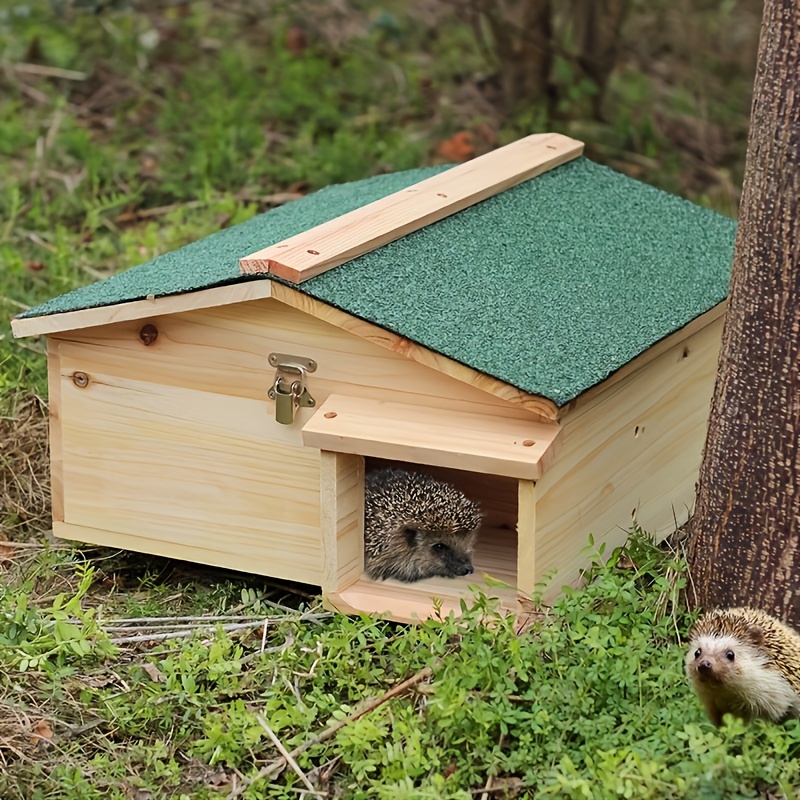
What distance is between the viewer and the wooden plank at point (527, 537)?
15.7 feet

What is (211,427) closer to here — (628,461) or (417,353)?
(417,353)

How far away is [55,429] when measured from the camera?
18.9 feet

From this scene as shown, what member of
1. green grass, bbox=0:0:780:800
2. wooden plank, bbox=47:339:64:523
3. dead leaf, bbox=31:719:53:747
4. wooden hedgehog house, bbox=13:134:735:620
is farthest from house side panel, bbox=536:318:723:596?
wooden plank, bbox=47:339:64:523

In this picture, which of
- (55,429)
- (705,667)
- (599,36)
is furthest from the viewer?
(599,36)

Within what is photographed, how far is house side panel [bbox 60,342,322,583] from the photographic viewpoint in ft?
17.7

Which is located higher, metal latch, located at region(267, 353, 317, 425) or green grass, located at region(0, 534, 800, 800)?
metal latch, located at region(267, 353, 317, 425)

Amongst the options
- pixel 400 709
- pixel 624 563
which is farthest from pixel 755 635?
pixel 400 709

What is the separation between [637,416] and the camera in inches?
218

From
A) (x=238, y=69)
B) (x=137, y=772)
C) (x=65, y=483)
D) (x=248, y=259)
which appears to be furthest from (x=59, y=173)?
(x=137, y=772)

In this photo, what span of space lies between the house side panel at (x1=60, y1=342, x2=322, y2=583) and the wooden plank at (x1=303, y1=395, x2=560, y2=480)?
317mm

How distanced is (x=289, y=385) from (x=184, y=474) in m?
0.65

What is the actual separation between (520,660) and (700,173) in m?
7.09

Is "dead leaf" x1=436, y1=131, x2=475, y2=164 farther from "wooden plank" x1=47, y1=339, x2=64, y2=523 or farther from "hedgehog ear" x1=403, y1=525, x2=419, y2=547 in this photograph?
"hedgehog ear" x1=403, y1=525, x2=419, y2=547

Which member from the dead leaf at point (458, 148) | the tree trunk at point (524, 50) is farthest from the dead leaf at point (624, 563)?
the tree trunk at point (524, 50)
